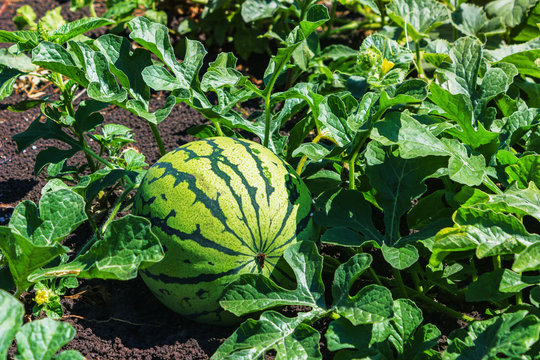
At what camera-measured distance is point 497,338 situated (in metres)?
1.84

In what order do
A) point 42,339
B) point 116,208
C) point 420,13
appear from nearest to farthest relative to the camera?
point 42,339, point 116,208, point 420,13

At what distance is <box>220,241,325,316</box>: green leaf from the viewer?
2.13 metres

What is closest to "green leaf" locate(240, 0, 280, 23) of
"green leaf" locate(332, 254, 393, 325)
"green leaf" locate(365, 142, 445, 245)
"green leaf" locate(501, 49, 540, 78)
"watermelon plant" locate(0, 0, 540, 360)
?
"watermelon plant" locate(0, 0, 540, 360)

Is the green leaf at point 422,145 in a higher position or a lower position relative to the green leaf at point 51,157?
higher

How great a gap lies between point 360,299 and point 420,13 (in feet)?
5.87

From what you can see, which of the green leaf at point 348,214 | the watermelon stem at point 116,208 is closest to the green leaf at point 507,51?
the green leaf at point 348,214

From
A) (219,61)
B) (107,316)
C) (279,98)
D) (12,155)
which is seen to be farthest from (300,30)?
(12,155)

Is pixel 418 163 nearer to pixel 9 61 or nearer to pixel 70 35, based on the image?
pixel 70 35

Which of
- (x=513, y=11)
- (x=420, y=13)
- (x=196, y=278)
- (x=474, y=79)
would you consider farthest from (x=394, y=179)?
(x=513, y=11)

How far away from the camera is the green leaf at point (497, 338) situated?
69.9 inches

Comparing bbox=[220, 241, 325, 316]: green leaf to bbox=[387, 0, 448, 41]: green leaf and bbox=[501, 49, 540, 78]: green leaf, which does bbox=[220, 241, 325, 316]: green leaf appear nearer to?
bbox=[387, 0, 448, 41]: green leaf

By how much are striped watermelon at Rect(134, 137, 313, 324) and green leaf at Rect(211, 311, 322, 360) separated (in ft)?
0.74

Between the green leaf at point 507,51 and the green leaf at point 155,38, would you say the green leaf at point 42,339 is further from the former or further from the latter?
the green leaf at point 507,51

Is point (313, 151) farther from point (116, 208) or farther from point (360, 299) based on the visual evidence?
point (116, 208)
